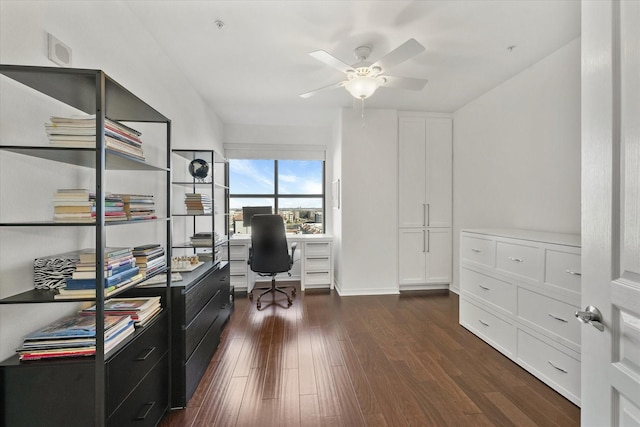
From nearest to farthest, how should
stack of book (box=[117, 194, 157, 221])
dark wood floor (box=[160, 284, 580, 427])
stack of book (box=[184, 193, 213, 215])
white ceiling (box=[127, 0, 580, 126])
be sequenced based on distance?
stack of book (box=[117, 194, 157, 221]) < dark wood floor (box=[160, 284, 580, 427]) < white ceiling (box=[127, 0, 580, 126]) < stack of book (box=[184, 193, 213, 215])

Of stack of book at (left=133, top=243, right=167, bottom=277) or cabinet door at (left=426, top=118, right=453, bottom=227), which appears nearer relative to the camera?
stack of book at (left=133, top=243, right=167, bottom=277)

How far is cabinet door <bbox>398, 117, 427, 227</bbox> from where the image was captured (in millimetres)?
4027

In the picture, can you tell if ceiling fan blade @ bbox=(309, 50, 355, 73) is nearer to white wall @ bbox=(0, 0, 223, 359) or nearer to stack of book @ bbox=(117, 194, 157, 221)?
white wall @ bbox=(0, 0, 223, 359)

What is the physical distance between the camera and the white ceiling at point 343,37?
1958mm

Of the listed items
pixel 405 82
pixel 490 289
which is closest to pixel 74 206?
pixel 405 82

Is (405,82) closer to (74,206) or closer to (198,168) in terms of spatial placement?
(198,168)

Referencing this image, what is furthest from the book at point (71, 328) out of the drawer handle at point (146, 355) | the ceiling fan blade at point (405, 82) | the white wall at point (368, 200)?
the white wall at point (368, 200)

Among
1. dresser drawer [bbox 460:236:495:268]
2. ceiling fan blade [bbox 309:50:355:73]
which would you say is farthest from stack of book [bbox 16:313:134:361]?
dresser drawer [bbox 460:236:495:268]

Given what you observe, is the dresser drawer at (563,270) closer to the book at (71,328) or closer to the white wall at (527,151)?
the white wall at (527,151)

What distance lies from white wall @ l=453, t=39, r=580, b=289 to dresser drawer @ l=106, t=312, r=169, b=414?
3191 millimetres

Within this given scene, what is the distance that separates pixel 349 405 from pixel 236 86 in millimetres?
3319

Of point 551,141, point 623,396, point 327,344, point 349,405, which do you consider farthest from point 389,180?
point 623,396

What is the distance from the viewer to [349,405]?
5.72ft

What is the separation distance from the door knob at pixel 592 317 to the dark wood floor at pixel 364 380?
124cm
